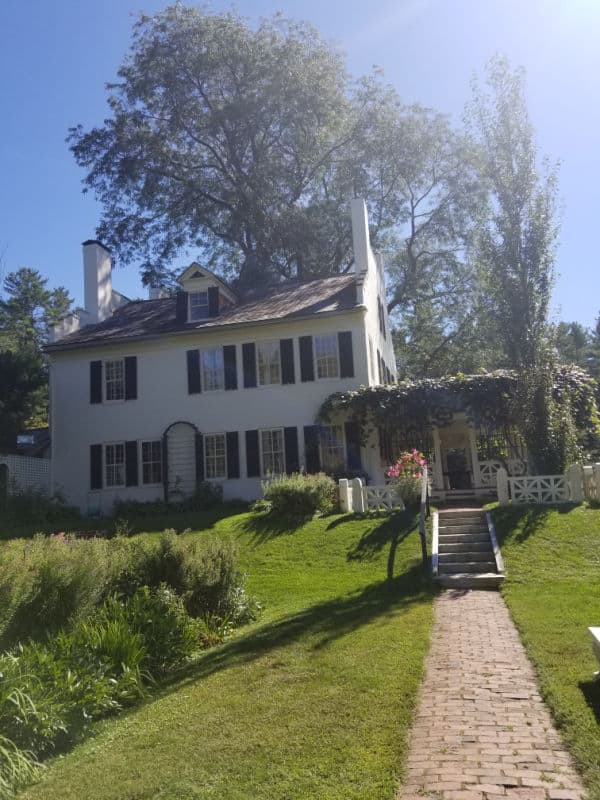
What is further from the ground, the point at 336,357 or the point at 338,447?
the point at 336,357

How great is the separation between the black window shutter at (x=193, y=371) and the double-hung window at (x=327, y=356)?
12.9 ft

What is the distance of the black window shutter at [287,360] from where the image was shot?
1992cm

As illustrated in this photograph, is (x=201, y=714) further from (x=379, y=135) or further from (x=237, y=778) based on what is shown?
(x=379, y=135)

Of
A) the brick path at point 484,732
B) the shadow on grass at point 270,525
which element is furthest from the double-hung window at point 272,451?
the brick path at point 484,732

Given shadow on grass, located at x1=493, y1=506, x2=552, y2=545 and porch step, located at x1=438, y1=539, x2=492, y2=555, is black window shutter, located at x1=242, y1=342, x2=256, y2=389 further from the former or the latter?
porch step, located at x1=438, y1=539, x2=492, y2=555

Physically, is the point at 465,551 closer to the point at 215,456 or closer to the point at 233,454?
the point at 233,454

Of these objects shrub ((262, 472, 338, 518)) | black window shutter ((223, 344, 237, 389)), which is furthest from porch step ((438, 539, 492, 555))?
black window shutter ((223, 344, 237, 389))

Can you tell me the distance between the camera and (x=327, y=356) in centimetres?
1977

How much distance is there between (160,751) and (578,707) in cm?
319

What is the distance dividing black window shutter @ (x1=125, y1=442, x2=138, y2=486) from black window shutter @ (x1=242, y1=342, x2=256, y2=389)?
14.1ft

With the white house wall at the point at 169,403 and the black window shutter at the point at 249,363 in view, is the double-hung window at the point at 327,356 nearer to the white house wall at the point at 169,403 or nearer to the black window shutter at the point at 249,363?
the white house wall at the point at 169,403

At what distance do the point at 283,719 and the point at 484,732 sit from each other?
5.00 feet

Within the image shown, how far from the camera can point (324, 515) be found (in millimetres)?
15375

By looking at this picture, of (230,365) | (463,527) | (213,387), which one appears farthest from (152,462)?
(463,527)
